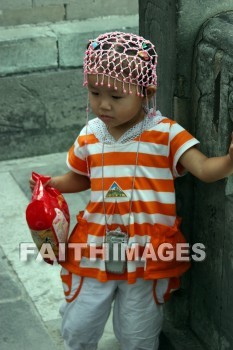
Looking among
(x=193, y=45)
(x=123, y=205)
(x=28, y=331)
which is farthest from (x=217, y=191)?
(x=28, y=331)

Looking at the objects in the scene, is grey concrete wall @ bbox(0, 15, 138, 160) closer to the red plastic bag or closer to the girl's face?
the red plastic bag

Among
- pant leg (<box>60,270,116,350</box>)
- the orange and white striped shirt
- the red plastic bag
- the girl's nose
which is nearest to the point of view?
the girl's nose

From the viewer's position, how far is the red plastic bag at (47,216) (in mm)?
3473

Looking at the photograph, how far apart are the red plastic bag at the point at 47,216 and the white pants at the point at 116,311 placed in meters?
0.20

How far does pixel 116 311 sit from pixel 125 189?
62cm

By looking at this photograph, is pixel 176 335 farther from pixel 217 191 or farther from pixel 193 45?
pixel 193 45

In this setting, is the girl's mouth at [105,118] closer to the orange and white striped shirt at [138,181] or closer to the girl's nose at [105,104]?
the girl's nose at [105,104]

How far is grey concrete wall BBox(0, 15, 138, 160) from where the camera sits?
6.00 m

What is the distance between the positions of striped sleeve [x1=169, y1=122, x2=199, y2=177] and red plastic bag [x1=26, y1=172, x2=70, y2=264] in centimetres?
54

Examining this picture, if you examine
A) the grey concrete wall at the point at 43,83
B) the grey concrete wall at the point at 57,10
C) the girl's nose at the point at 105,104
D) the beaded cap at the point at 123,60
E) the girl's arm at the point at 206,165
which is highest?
the beaded cap at the point at 123,60

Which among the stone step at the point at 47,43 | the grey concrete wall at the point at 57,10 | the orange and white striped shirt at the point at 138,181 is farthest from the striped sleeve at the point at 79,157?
the grey concrete wall at the point at 57,10

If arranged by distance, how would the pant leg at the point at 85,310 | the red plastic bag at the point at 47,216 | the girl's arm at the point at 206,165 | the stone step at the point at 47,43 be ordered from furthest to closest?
1. the stone step at the point at 47,43
2. the pant leg at the point at 85,310
3. the red plastic bag at the point at 47,216
4. the girl's arm at the point at 206,165

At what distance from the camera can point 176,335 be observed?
3854mm

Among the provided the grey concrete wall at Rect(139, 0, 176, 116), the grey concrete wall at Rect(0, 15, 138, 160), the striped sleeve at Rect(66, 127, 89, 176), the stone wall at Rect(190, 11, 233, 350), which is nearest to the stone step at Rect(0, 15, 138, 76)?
the grey concrete wall at Rect(0, 15, 138, 160)
